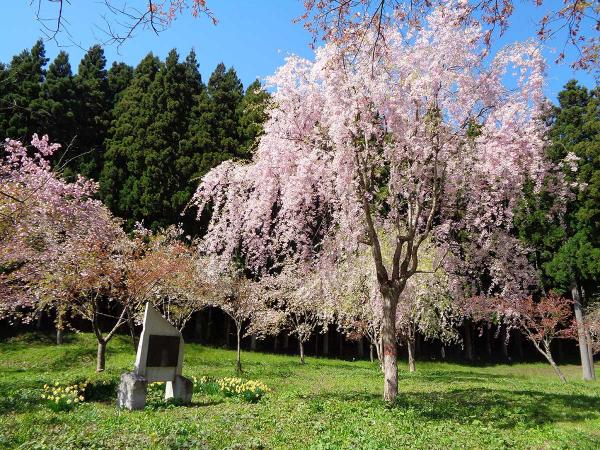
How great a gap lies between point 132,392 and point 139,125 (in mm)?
24217

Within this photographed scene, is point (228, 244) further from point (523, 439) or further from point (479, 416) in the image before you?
point (523, 439)

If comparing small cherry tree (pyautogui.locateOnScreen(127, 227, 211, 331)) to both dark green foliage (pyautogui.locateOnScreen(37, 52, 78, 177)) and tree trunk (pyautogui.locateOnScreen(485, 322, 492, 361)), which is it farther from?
tree trunk (pyautogui.locateOnScreen(485, 322, 492, 361))

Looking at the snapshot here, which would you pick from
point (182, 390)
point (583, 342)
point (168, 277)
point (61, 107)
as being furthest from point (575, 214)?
point (61, 107)

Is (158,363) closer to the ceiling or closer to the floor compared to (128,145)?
closer to the floor

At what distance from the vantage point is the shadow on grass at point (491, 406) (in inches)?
336

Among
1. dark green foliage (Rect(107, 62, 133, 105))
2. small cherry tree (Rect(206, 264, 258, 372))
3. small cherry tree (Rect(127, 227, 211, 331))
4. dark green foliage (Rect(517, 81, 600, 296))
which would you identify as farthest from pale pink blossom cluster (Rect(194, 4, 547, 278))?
dark green foliage (Rect(107, 62, 133, 105))

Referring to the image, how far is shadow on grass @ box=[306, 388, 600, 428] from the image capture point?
28.0ft

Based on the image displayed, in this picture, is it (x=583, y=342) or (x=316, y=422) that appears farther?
(x=583, y=342)

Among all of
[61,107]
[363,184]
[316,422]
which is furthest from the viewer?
[61,107]

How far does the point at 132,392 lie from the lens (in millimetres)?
10555

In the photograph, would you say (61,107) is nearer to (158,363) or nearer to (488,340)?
(158,363)

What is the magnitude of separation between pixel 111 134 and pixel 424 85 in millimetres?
27992

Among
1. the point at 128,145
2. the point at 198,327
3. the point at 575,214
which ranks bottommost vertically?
the point at 198,327

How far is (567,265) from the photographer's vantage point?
28.3 m
